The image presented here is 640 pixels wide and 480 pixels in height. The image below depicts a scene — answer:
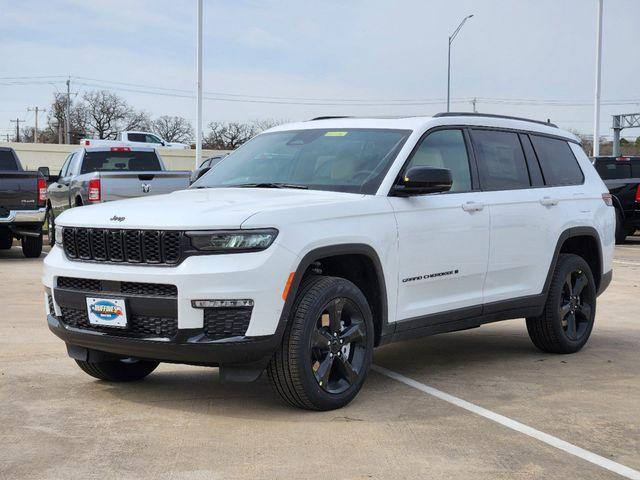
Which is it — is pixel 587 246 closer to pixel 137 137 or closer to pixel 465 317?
pixel 465 317

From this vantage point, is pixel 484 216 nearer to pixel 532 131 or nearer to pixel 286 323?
pixel 532 131

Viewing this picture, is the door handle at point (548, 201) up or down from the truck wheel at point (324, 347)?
up

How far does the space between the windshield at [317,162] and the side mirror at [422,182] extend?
0.15 m

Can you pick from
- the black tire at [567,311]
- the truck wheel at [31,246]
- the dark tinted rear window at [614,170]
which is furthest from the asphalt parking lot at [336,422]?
the dark tinted rear window at [614,170]

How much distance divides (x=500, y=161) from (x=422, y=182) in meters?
1.52

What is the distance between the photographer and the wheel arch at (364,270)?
590cm

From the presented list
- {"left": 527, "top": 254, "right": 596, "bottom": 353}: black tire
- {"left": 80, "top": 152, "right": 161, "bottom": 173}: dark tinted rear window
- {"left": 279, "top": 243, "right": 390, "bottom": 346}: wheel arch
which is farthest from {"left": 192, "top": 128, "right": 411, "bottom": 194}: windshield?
{"left": 80, "top": 152, "right": 161, "bottom": 173}: dark tinted rear window

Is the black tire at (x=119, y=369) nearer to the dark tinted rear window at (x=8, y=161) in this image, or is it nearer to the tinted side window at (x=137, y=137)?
the dark tinted rear window at (x=8, y=161)

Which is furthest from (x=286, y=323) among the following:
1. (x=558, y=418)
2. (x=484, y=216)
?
(x=484, y=216)

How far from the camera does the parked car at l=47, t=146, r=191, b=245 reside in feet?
51.6

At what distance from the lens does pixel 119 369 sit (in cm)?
661

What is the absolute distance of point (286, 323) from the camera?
5.53 meters

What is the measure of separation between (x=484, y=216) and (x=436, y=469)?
2.76 meters

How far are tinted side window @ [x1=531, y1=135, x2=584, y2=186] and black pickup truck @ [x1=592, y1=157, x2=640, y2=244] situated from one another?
13.0 meters
